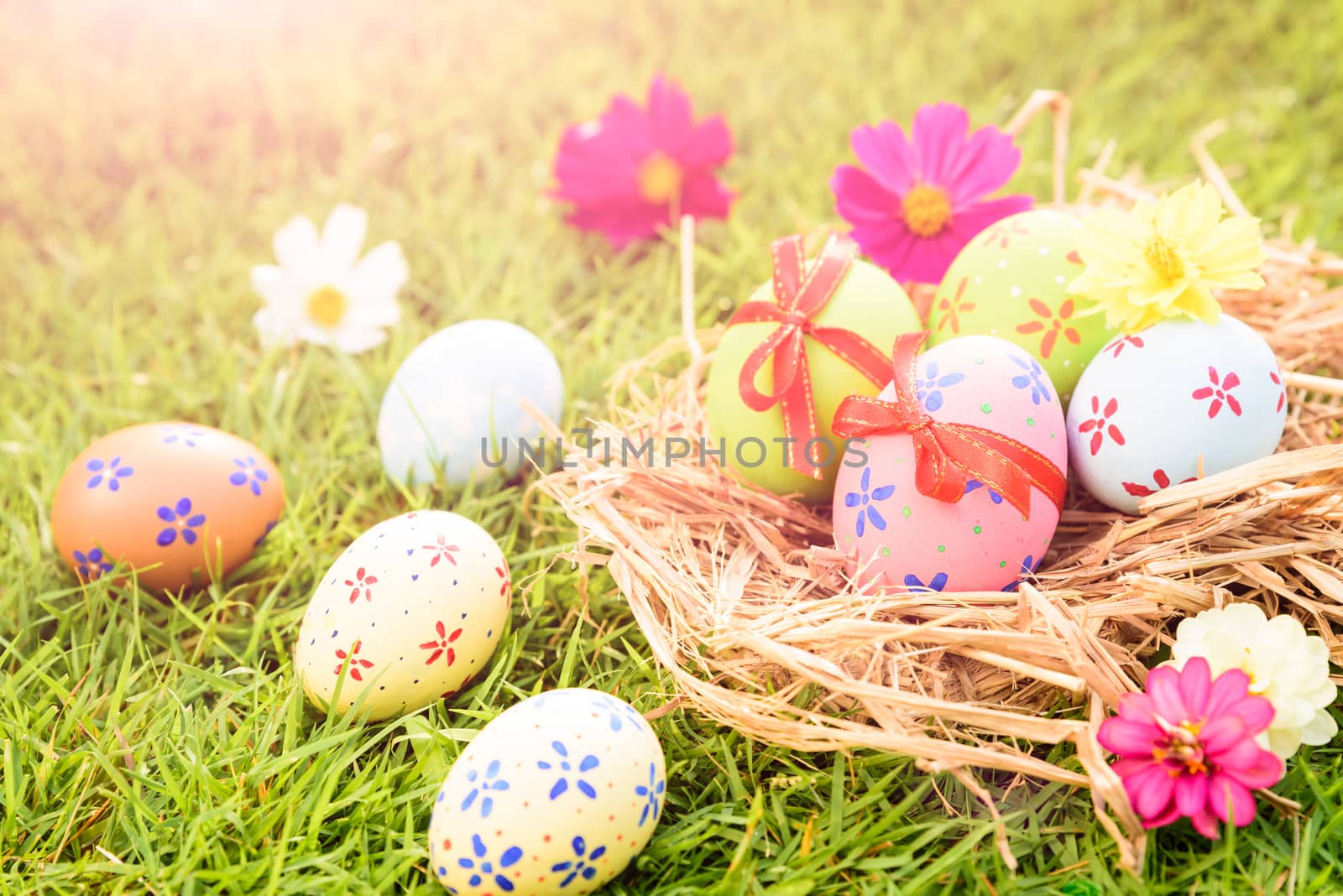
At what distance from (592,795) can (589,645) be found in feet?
1.39

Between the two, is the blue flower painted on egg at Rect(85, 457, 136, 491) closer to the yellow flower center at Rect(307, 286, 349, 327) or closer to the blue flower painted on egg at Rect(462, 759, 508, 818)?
the yellow flower center at Rect(307, 286, 349, 327)

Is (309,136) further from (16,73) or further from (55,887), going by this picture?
(55,887)

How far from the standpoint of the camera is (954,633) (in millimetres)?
1271

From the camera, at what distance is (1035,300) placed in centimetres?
165

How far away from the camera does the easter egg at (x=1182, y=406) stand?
4.76 feet

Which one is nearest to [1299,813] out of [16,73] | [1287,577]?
[1287,577]

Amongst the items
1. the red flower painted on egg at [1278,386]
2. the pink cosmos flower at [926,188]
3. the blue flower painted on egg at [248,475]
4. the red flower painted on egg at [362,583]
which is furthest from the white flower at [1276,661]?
the blue flower painted on egg at [248,475]

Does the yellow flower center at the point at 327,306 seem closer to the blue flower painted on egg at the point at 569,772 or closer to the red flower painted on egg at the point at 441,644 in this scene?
the red flower painted on egg at the point at 441,644

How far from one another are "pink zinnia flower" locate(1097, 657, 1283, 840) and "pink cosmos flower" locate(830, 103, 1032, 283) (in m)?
0.96

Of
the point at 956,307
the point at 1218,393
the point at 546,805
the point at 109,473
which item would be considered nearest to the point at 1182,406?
the point at 1218,393

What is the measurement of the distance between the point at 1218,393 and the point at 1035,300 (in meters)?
0.32

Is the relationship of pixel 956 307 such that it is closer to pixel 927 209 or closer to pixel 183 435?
pixel 927 209

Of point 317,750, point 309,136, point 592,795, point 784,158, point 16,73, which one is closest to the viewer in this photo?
point 592,795

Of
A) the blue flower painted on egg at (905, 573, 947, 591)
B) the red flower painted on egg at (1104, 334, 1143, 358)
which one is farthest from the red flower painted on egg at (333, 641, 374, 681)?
the red flower painted on egg at (1104, 334, 1143, 358)
